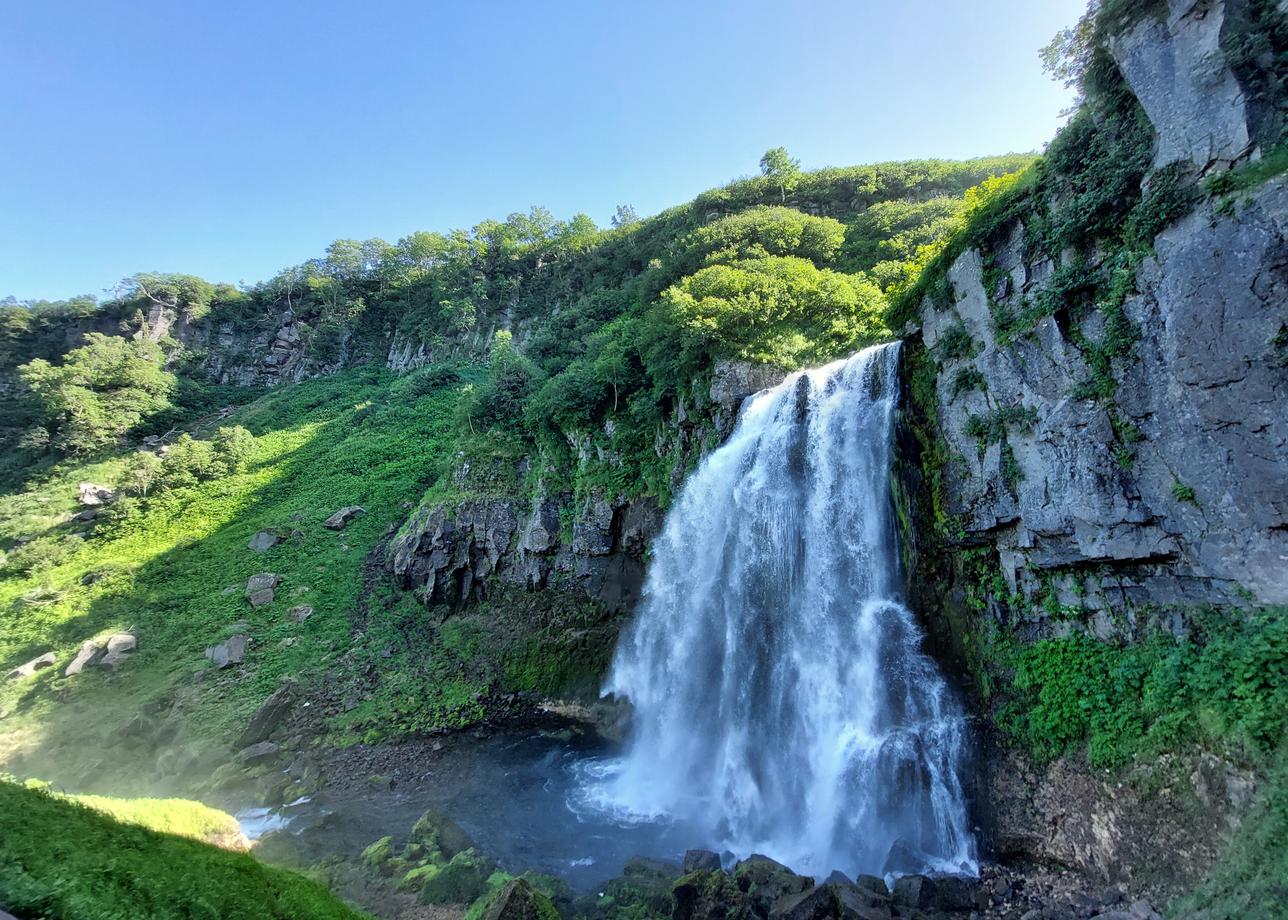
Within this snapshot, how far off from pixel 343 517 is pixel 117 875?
26231 millimetres

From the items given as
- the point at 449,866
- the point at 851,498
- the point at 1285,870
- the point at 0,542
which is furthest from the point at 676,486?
the point at 0,542

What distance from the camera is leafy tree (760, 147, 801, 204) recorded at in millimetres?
39281

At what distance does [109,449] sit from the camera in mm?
39438

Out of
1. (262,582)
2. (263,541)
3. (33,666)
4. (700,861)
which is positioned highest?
(263,541)

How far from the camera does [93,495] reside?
3153 cm

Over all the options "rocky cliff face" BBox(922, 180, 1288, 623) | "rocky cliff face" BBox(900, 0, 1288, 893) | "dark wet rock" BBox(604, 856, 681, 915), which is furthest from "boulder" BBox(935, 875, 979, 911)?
"rocky cliff face" BBox(922, 180, 1288, 623)

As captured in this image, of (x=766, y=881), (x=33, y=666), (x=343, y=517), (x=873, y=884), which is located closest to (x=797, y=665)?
(x=873, y=884)

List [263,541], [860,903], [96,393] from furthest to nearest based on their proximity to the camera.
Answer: [96,393], [263,541], [860,903]

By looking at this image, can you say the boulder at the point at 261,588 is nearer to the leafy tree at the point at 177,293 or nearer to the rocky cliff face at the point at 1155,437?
the rocky cliff face at the point at 1155,437

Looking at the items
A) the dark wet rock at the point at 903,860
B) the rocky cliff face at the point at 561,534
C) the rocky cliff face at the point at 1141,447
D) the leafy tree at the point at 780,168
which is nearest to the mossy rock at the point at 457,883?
the dark wet rock at the point at 903,860

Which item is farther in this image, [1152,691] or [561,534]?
[561,534]

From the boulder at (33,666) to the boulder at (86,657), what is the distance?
98cm

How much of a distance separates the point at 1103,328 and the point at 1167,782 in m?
8.28

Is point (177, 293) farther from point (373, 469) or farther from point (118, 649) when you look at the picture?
point (118, 649)
